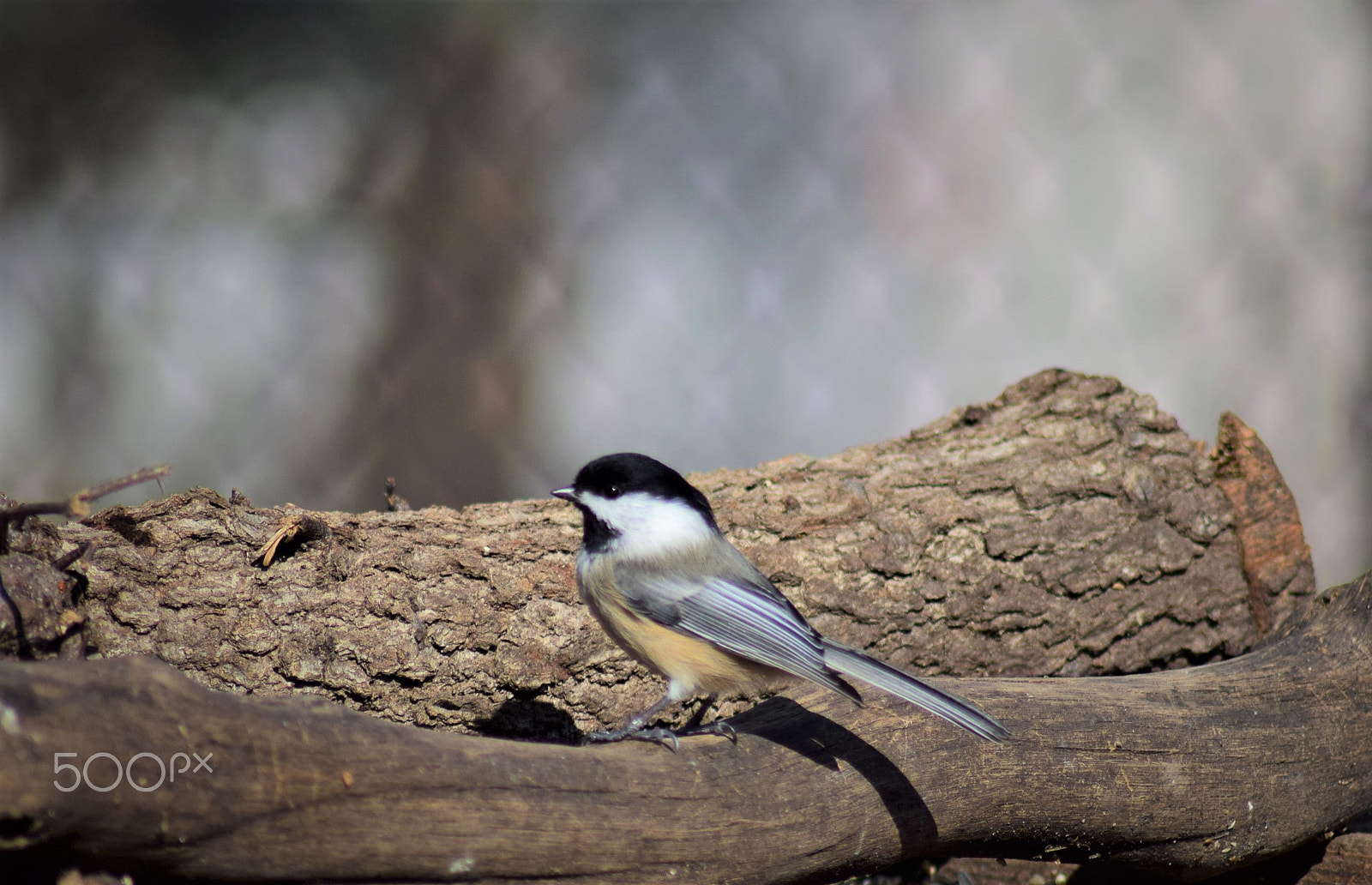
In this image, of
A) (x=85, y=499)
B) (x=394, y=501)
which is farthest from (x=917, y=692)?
(x=394, y=501)

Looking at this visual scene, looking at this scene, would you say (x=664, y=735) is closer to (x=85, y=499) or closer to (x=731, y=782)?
(x=731, y=782)

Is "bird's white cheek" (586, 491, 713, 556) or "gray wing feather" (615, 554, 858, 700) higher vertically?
"bird's white cheek" (586, 491, 713, 556)

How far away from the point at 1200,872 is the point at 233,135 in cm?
399

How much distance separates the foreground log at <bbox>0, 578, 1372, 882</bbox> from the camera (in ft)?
2.89

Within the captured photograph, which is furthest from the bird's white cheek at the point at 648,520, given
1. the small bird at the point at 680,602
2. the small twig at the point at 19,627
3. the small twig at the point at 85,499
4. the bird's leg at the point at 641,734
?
the small twig at the point at 19,627

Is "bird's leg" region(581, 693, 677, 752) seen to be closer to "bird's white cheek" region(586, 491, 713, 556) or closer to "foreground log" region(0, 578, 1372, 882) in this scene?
"foreground log" region(0, 578, 1372, 882)

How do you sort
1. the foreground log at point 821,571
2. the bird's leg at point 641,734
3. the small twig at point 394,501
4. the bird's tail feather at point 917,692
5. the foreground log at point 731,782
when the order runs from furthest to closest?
the small twig at point 394,501 < the foreground log at point 821,571 < the bird's leg at point 641,734 < the bird's tail feather at point 917,692 < the foreground log at point 731,782

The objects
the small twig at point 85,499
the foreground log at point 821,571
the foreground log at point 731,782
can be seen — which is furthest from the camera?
the foreground log at point 821,571

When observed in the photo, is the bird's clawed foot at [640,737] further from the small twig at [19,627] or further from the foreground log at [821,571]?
the small twig at [19,627]

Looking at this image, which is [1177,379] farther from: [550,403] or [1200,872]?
[1200,872]

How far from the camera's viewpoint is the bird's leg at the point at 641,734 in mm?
1316

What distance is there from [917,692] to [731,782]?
28cm

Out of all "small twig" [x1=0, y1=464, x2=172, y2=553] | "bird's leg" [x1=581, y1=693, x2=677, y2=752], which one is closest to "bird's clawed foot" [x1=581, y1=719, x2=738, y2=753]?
"bird's leg" [x1=581, y1=693, x2=677, y2=752]

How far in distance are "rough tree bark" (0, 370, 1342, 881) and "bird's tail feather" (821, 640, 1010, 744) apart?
122mm
